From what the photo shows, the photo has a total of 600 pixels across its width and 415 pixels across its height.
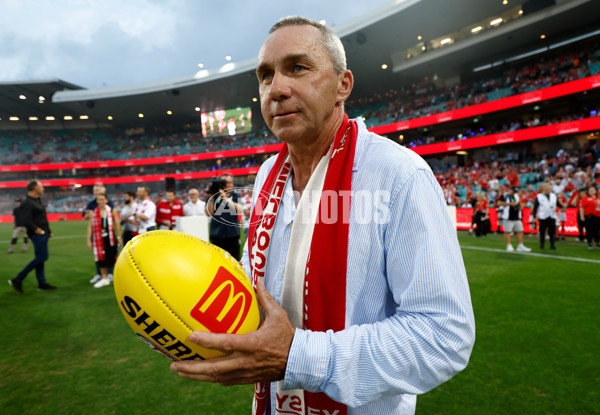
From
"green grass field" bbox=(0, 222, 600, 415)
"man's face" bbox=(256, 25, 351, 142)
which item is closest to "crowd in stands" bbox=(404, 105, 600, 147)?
"green grass field" bbox=(0, 222, 600, 415)

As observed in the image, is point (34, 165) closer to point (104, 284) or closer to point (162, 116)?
point (162, 116)

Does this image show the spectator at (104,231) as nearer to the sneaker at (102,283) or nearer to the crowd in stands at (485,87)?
the sneaker at (102,283)

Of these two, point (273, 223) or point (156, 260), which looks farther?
point (273, 223)

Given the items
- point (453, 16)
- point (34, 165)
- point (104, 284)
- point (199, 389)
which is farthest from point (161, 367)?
point (34, 165)

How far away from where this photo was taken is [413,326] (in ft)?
2.76

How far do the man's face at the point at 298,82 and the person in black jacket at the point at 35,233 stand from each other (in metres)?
7.36

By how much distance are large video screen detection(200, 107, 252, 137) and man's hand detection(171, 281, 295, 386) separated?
4189 centimetres

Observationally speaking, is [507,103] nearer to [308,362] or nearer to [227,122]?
[308,362]

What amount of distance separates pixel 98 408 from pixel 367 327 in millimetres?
3051

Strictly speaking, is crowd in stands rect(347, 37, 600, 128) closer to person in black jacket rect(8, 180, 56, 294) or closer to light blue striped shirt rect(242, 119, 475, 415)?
light blue striped shirt rect(242, 119, 475, 415)

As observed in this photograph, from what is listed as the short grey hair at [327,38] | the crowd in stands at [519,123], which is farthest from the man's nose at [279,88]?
the crowd in stands at [519,123]

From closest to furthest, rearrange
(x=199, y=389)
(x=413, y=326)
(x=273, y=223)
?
(x=413, y=326) → (x=273, y=223) → (x=199, y=389)

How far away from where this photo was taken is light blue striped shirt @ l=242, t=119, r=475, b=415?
2.75 feet

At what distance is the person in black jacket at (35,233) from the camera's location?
6.54 meters
